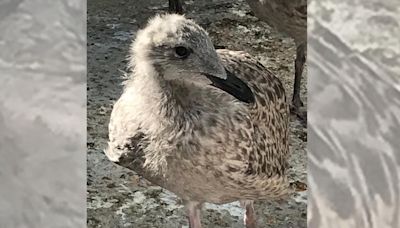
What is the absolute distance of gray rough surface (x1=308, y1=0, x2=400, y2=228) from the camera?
2.62 ft

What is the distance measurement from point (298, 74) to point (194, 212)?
2.53 ft

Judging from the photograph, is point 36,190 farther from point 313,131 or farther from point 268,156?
point 268,156

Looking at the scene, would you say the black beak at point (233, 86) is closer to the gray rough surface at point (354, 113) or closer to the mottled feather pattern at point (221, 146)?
the mottled feather pattern at point (221, 146)

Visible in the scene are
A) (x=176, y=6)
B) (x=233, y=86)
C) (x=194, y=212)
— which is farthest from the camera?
(x=176, y=6)

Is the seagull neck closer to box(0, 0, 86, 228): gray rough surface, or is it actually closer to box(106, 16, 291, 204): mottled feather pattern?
box(106, 16, 291, 204): mottled feather pattern

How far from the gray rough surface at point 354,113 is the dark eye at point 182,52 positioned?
2.16 feet

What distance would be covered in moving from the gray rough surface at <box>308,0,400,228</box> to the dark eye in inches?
26.0

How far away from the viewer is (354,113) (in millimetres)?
827

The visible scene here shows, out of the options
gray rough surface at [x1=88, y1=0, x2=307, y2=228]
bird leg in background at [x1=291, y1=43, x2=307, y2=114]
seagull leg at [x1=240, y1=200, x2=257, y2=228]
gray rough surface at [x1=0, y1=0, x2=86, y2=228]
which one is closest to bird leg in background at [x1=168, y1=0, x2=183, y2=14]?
gray rough surface at [x1=88, y1=0, x2=307, y2=228]

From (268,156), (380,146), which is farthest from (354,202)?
(268,156)

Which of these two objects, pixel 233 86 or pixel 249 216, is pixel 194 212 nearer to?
pixel 249 216

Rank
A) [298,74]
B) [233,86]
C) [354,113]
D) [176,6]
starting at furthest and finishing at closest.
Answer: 1. [176,6]
2. [298,74]
3. [233,86]
4. [354,113]

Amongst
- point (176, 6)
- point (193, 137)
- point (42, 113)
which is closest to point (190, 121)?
point (193, 137)

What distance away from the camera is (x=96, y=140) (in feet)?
7.45
